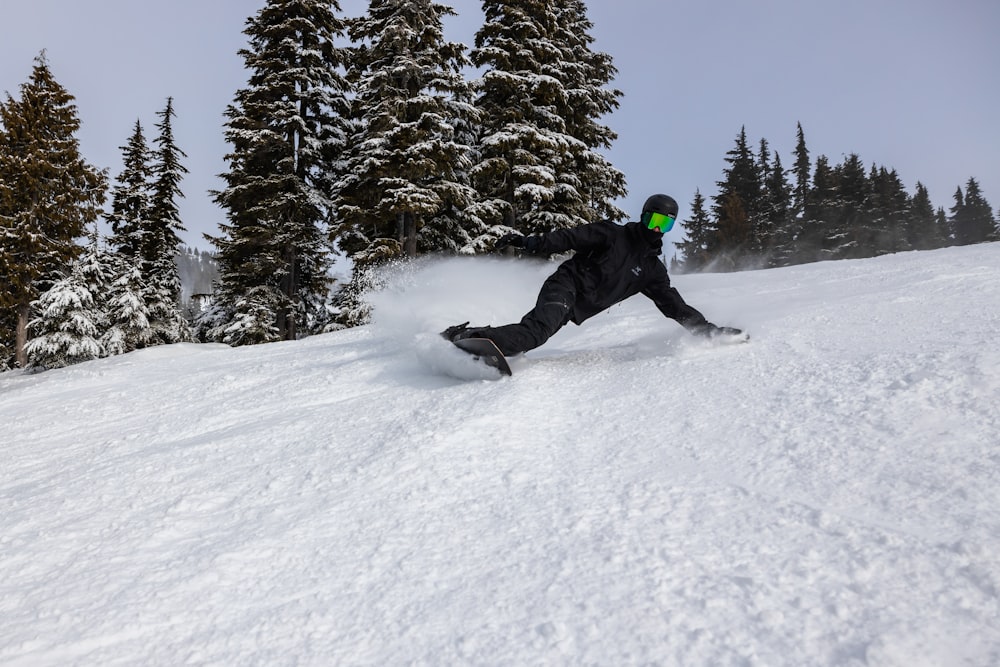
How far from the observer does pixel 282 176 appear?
17.1 m

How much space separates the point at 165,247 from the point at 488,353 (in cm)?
2551

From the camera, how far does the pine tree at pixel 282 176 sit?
55.5ft

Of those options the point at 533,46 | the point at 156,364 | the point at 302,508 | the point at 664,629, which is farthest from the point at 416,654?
the point at 533,46

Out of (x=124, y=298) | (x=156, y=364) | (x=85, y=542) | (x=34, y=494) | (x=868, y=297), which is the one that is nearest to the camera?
(x=85, y=542)

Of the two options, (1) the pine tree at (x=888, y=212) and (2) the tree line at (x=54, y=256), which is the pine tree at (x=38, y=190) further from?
(1) the pine tree at (x=888, y=212)

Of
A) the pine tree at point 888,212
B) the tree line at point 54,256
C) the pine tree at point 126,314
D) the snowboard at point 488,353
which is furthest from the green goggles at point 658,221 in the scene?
the pine tree at point 888,212

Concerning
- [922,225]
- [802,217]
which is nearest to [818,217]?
[802,217]

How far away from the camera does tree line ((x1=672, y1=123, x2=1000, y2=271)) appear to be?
4384cm

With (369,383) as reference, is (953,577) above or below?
below

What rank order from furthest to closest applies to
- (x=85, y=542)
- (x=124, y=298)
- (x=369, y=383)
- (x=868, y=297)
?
(x=124, y=298), (x=868, y=297), (x=369, y=383), (x=85, y=542)

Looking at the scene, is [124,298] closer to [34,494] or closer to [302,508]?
[34,494]

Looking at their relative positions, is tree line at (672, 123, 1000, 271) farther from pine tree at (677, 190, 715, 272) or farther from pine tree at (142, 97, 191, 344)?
pine tree at (142, 97, 191, 344)

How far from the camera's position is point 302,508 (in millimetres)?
2316

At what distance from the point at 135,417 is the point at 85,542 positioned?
288 centimetres
